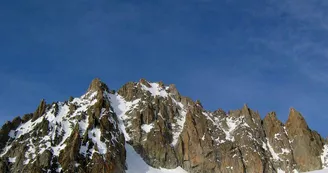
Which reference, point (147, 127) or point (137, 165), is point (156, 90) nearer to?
point (147, 127)

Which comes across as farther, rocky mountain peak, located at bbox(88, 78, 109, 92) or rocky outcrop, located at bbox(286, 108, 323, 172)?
rocky mountain peak, located at bbox(88, 78, 109, 92)

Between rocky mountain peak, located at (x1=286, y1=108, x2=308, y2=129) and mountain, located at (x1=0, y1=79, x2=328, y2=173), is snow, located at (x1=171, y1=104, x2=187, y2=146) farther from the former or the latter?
rocky mountain peak, located at (x1=286, y1=108, x2=308, y2=129)

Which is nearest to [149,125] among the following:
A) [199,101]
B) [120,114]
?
[120,114]

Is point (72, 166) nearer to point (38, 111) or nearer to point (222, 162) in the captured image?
point (38, 111)

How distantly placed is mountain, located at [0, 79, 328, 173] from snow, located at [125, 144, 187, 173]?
370mm

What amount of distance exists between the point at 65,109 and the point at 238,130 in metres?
65.7

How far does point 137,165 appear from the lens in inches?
Answer: 6191

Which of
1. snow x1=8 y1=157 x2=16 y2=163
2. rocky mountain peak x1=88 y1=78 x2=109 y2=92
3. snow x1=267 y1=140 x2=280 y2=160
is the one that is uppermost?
rocky mountain peak x1=88 y1=78 x2=109 y2=92

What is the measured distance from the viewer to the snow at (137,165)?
154m

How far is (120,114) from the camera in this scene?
594 ft

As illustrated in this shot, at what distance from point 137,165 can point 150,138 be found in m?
14.1

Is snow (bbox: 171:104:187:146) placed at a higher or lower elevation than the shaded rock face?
higher

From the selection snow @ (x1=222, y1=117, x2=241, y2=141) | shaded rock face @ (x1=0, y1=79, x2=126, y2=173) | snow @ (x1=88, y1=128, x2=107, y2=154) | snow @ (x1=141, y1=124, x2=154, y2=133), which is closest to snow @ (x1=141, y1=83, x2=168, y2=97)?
snow @ (x1=141, y1=124, x2=154, y2=133)

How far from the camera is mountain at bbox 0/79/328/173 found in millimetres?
144625
